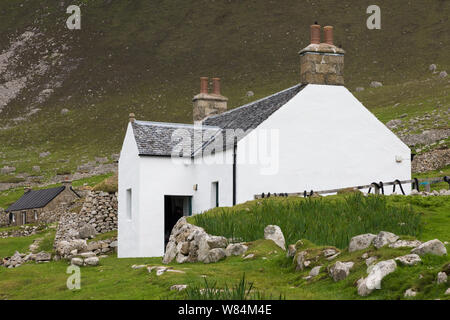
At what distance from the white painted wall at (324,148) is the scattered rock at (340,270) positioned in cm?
1565

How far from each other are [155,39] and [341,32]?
Answer: 136 feet

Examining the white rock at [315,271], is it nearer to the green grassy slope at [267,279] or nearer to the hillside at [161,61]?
the green grassy slope at [267,279]

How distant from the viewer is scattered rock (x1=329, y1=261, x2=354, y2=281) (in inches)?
431

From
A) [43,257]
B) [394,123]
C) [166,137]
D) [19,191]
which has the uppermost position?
[394,123]

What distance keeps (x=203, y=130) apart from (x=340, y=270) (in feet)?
76.7

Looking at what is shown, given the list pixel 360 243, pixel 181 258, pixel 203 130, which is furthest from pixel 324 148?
pixel 360 243

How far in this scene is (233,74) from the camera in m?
110

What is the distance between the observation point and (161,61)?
407 feet

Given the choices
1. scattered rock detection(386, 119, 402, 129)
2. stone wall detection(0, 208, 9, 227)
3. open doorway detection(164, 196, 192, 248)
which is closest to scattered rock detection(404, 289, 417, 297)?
open doorway detection(164, 196, 192, 248)

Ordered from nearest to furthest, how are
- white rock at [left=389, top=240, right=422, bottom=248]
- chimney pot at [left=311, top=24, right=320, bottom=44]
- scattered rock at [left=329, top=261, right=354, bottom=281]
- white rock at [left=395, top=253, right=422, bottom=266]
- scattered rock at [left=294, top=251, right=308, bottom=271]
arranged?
white rock at [left=395, top=253, right=422, bottom=266] → scattered rock at [left=329, top=261, right=354, bottom=281] → white rock at [left=389, top=240, right=422, bottom=248] → scattered rock at [left=294, top=251, right=308, bottom=271] → chimney pot at [left=311, top=24, right=320, bottom=44]

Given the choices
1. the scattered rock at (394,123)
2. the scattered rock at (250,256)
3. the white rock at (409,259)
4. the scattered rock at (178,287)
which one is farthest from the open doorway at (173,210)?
the scattered rock at (394,123)

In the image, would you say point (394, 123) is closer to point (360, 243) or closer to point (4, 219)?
point (4, 219)

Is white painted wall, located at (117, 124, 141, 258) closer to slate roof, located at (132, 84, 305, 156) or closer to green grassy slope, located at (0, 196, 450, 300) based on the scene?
slate roof, located at (132, 84, 305, 156)

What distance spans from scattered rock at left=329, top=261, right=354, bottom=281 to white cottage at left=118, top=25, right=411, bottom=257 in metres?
15.7
